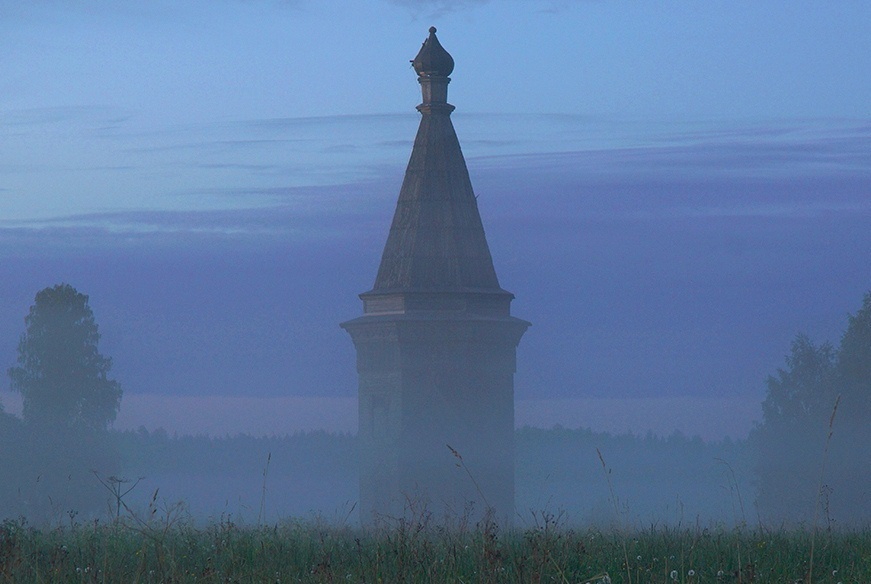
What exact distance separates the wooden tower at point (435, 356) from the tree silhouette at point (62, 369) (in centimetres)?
1163

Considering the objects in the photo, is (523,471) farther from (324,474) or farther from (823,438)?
(823,438)

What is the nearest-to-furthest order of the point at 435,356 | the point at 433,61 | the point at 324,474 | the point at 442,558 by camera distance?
1. the point at 442,558
2. the point at 435,356
3. the point at 433,61
4. the point at 324,474

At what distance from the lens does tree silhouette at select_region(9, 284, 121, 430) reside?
37750 millimetres

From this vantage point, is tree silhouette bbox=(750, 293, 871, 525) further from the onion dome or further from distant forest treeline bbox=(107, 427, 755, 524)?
the onion dome

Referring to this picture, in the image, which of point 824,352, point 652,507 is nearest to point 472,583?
point 824,352

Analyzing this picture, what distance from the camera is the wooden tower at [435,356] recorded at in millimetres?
29703

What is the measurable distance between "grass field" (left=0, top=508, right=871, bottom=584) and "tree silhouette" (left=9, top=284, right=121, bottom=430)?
2942 centimetres

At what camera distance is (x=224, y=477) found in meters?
50.9

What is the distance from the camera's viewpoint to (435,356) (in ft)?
98.8

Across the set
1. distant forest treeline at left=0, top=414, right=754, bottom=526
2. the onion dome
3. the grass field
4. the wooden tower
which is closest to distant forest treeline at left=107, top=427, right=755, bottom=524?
distant forest treeline at left=0, top=414, right=754, bottom=526

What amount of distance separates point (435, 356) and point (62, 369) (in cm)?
1448

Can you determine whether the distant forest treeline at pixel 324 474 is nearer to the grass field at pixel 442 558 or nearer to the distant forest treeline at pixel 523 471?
the distant forest treeline at pixel 523 471

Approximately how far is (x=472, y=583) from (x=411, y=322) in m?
23.4

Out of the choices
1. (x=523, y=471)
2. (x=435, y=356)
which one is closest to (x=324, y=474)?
(x=523, y=471)
